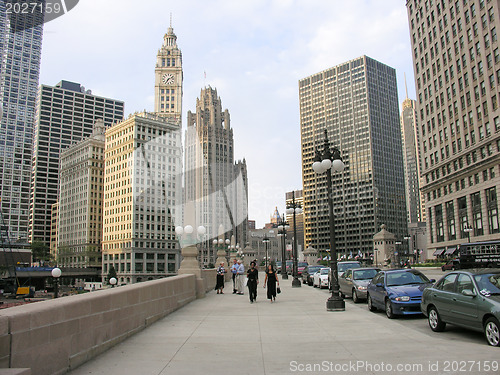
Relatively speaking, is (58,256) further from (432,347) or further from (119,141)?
(432,347)

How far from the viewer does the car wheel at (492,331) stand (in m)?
7.45

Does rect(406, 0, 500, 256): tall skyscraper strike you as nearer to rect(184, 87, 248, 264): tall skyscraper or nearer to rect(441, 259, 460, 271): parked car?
rect(441, 259, 460, 271): parked car

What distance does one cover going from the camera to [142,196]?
9819cm

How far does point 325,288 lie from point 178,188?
77.9 meters

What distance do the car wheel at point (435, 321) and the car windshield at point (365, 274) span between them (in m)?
7.73

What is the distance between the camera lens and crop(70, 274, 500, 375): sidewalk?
635 centimetres

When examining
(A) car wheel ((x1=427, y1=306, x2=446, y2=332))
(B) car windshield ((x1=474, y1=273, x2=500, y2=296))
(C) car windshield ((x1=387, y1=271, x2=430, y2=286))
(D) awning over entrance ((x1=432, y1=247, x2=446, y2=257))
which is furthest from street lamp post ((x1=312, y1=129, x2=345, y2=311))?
(D) awning over entrance ((x1=432, y1=247, x2=446, y2=257))

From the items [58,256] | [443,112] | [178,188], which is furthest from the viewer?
[58,256]

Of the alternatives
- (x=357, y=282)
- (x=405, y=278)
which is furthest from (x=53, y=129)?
(x=405, y=278)

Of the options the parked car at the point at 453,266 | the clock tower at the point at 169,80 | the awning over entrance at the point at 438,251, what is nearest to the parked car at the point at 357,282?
the parked car at the point at 453,266

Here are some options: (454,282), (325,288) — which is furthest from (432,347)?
(325,288)

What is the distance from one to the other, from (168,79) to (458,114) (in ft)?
303

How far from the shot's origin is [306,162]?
152 m

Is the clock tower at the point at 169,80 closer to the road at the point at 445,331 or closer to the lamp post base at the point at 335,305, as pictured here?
the lamp post base at the point at 335,305
